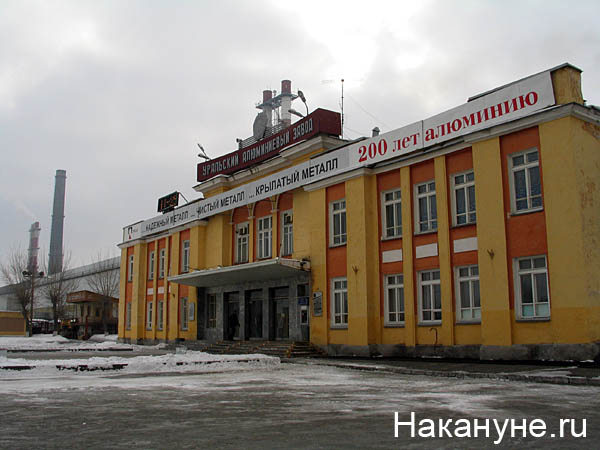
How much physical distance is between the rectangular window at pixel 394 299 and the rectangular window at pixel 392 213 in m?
1.81

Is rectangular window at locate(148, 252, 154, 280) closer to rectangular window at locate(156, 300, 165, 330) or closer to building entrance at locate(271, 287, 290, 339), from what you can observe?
rectangular window at locate(156, 300, 165, 330)

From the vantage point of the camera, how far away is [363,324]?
23156 millimetres

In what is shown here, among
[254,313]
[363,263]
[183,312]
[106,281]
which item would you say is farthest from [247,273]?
[106,281]

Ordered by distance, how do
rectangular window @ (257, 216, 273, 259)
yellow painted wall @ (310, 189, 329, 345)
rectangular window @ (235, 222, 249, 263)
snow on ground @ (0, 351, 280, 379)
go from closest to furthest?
snow on ground @ (0, 351, 280, 379), yellow painted wall @ (310, 189, 329, 345), rectangular window @ (257, 216, 273, 259), rectangular window @ (235, 222, 249, 263)

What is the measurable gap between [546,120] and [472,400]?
439 inches

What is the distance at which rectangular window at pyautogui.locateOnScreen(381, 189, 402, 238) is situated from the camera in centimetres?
2336

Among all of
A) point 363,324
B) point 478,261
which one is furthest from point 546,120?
point 363,324

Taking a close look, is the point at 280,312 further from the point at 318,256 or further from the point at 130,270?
the point at 130,270

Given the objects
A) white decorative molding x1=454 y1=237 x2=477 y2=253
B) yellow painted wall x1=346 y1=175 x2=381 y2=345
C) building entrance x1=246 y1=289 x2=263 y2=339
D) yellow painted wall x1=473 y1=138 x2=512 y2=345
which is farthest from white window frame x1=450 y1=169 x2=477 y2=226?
building entrance x1=246 y1=289 x2=263 y2=339

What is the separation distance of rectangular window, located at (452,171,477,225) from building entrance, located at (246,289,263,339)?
1260 centimetres

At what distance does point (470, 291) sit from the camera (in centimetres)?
2008

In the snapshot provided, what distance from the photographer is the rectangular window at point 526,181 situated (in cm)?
1830

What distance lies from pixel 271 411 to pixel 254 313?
21724 mm

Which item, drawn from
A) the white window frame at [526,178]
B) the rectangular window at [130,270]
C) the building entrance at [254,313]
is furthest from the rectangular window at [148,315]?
the white window frame at [526,178]
